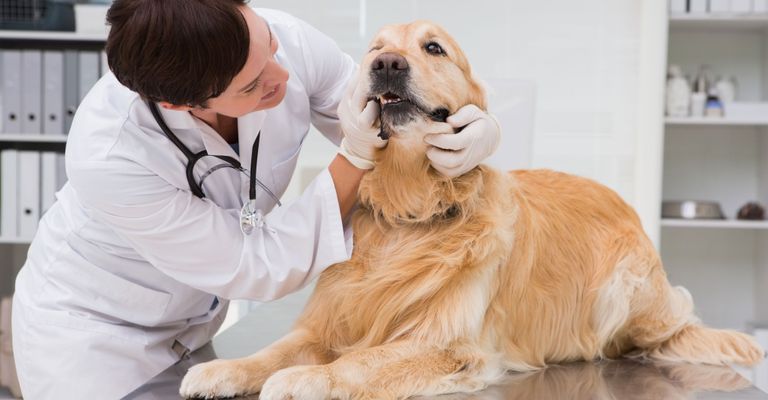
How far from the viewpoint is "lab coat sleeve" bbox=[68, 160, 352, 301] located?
A: 1.31 m

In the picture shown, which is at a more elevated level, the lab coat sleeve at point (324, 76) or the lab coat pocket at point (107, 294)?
the lab coat sleeve at point (324, 76)

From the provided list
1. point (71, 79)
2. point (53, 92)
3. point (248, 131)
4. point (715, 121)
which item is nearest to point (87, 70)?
point (71, 79)

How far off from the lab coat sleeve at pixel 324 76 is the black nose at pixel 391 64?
45cm

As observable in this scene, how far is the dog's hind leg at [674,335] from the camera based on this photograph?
4.71ft

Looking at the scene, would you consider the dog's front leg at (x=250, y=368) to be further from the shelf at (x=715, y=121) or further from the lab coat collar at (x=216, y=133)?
the shelf at (x=715, y=121)

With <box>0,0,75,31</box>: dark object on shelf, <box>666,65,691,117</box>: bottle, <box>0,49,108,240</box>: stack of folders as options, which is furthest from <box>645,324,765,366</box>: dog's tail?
<box>0,0,75,31</box>: dark object on shelf

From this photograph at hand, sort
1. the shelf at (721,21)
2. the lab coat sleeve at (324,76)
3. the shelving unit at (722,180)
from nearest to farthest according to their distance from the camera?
1. the lab coat sleeve at (324,76)
2. the shelf at (721,21)
3. the shelving unit at (722,180)

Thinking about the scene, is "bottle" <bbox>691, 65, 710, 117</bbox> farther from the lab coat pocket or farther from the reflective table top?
the lab coat pocket

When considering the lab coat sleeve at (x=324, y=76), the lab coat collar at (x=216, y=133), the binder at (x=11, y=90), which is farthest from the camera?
the binder at (x=11, y=90)

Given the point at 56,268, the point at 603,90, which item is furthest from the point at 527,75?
the point at 56,268

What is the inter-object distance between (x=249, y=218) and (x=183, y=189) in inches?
5.8

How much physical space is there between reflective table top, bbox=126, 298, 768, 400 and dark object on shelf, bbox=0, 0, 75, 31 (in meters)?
2.90

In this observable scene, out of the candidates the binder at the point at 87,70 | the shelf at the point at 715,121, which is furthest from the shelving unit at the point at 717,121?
the binder at the point at 87,70

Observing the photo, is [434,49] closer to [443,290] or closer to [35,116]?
[443,290]
